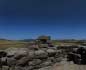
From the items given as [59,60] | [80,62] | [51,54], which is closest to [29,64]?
[51,54]

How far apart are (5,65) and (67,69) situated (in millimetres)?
1432

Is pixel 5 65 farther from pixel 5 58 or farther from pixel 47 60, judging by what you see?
pixel 47 60

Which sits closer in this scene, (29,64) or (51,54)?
(29,64)

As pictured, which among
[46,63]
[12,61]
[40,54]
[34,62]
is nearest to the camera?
[12,61]

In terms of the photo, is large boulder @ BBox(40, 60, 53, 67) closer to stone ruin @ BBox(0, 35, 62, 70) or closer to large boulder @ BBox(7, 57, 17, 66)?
stone ruin @ BBox(0, 35, 62, 70)

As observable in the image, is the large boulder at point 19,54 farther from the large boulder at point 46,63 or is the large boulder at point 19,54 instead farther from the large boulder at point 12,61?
the large boulder at point 46,63

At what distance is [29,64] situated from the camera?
3627 mm

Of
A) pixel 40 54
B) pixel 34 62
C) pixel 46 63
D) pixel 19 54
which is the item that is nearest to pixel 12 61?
pixel 19 54

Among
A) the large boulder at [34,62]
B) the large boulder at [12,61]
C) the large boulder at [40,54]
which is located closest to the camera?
the large boulder at [12,61]

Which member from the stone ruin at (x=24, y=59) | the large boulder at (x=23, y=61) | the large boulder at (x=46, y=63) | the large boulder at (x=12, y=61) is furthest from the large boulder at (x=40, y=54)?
the large boulder at (x=12, y=61)

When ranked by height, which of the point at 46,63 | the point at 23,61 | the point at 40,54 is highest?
the point at 40,54

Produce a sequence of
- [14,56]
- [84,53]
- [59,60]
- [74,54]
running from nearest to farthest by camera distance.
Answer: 1. [14,56]
2. [59,60]
3. [84,53]
4. [74,54]

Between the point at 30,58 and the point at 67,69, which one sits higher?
the point at 30,58

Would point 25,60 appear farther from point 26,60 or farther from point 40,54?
point 40,54
